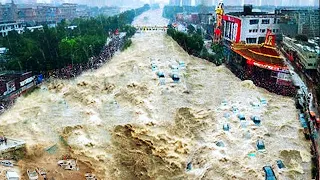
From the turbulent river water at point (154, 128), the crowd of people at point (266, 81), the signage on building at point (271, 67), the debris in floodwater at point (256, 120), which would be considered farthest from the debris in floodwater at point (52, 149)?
the signage on building at point (271, 67)

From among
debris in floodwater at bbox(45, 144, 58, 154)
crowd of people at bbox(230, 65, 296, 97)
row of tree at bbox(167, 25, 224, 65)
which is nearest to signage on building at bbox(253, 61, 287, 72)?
crowd of people at bbox(230, 65, 296, 97)

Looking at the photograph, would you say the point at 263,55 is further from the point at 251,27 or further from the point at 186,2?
the point at 186,2

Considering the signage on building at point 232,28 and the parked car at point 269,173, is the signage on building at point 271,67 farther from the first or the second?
the parked car at point 269,173

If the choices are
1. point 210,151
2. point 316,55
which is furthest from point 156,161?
point 316,55

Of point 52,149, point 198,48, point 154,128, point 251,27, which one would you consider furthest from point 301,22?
point 52,149

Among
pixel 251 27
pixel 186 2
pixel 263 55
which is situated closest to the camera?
pixel 263 55

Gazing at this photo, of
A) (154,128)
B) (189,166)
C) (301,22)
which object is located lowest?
(189,166)

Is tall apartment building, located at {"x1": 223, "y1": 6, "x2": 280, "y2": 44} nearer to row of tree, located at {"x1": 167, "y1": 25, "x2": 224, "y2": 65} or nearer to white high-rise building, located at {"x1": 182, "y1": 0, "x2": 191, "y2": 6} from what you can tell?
row of tree, located at {"x1": 167, "y1": 25, "x2": 224, "y2": 65}
